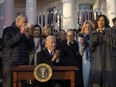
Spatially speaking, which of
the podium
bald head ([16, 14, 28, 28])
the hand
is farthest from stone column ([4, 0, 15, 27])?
the podium

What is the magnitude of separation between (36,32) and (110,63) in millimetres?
2082

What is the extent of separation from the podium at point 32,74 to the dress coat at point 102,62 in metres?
1.11

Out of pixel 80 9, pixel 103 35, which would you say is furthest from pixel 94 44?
pixel 80 9

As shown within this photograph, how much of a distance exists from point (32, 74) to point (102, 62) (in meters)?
1.64

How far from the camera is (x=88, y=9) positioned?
22016mm

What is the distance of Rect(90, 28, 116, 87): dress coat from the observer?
6.56 metres

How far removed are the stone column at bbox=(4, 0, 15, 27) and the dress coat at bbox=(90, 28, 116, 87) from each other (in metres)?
11.9

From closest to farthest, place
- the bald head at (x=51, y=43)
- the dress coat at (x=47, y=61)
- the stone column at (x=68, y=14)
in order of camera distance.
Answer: the dress coat at (x=47, y=61)
the bald head at (x=51, y=43)
the stone column at (x=68, y=14)

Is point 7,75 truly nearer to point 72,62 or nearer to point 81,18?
point 72,62

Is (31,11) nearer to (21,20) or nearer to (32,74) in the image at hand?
(21,20)

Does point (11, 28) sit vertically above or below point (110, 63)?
above

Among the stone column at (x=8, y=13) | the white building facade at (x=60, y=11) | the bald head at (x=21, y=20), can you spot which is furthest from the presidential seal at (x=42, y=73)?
the stone column at (x=8, y=13)

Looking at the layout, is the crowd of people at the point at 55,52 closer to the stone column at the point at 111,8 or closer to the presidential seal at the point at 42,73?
the presidential seal at the point at 42,73

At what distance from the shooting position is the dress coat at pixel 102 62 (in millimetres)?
6559
